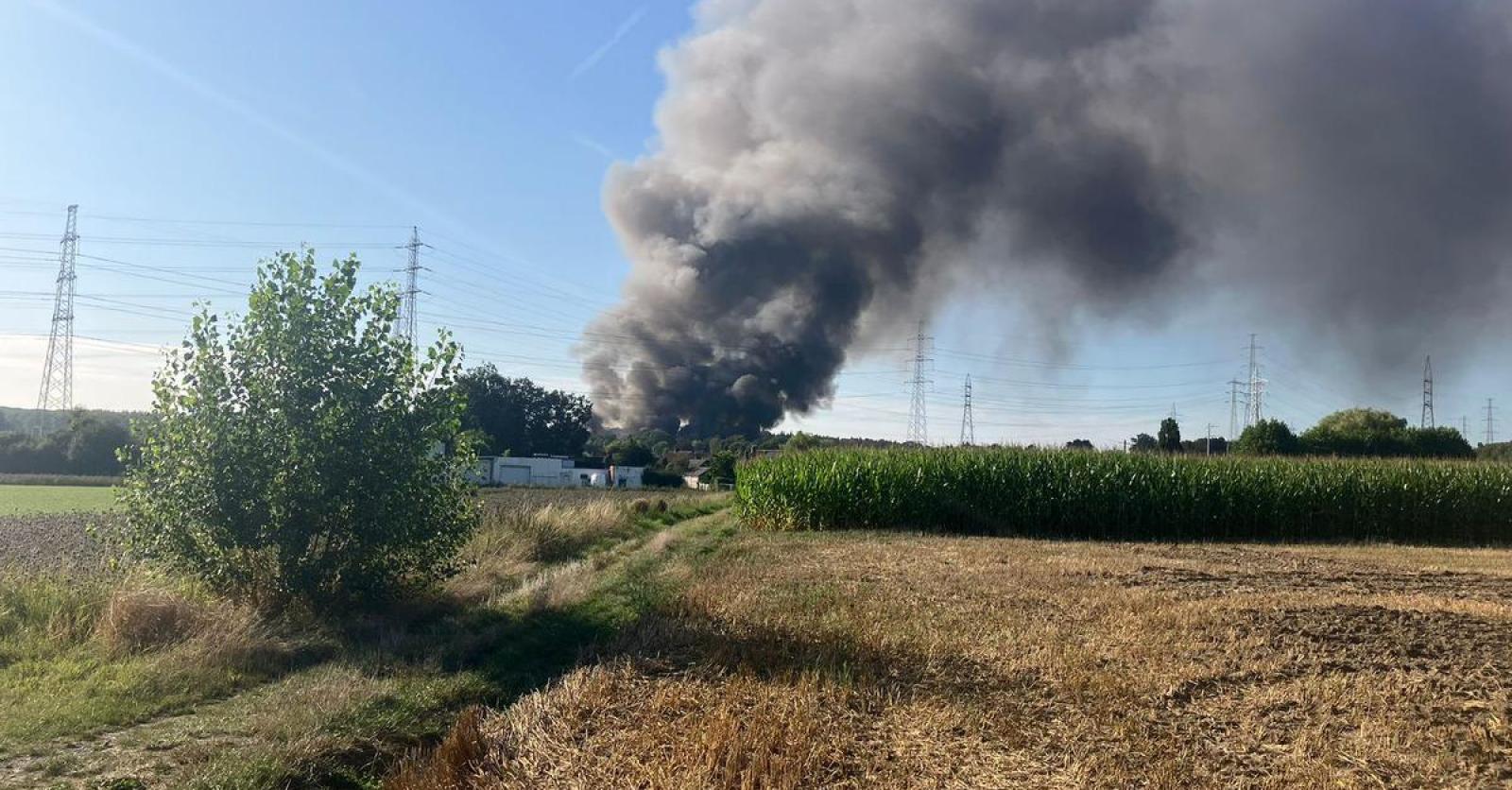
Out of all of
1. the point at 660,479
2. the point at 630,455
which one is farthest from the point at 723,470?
the point at 630,455

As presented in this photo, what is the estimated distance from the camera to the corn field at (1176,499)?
82.5 feet

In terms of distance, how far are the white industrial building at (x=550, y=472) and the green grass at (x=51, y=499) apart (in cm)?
2313

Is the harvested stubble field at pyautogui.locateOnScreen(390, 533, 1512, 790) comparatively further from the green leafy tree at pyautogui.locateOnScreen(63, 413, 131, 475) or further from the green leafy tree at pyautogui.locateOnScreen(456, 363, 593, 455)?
the green leafy tree at pyautogui.locateOnScreen(456, 363, 593, 455)

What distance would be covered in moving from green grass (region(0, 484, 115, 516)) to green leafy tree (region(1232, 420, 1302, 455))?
4508cm

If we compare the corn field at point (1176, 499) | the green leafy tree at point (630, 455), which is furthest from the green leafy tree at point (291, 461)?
the green leafy tree at point (630, 455)

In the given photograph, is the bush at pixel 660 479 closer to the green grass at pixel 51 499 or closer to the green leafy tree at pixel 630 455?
the green leafy tree at pixel 630 455

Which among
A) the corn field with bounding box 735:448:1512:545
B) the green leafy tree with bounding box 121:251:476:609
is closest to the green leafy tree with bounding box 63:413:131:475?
the corn field with bounding box 735:448:1512:545

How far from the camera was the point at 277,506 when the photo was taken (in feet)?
34.8

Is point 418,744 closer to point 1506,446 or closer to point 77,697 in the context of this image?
point 77,697

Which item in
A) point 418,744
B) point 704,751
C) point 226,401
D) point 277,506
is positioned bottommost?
point 418,744

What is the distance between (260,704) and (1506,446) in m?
63.2

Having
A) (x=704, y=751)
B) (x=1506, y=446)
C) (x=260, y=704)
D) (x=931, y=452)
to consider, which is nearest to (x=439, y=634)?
(x=260, y=704)

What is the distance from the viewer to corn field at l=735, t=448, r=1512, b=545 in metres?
25.2

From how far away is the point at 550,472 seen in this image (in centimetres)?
6500
